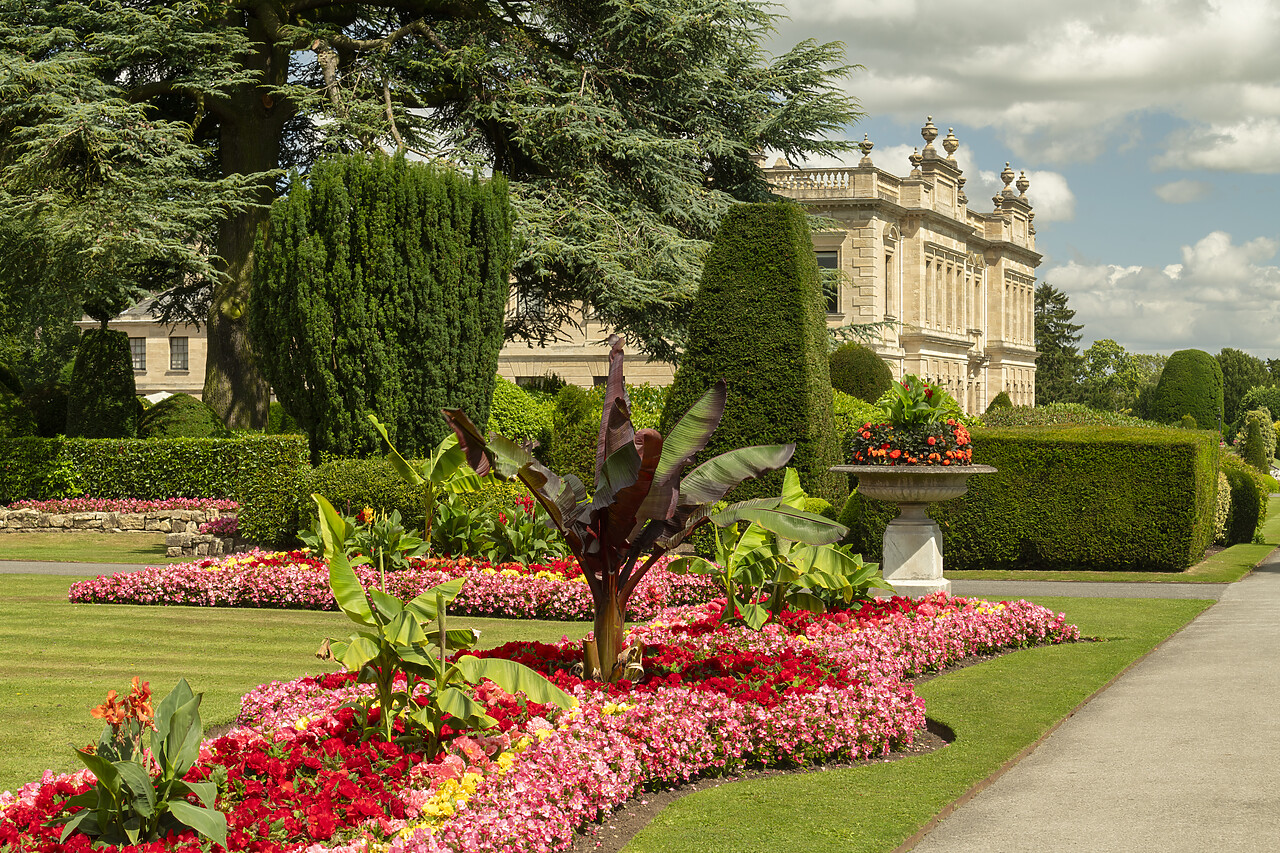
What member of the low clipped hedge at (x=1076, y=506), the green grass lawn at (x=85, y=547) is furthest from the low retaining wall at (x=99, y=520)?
the low clipped hedge at (x=1076, y=506)

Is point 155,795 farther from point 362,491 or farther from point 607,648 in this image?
point 362,491

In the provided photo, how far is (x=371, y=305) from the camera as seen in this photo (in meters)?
16.0

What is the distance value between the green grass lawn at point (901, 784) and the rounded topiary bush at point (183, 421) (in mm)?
17050

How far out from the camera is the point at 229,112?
21969 millimetres

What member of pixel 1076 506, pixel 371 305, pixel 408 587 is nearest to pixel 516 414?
pixel 371 305

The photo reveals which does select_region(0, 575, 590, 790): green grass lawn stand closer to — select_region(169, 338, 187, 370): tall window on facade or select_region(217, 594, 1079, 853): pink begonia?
select_region(217, 594, 1079, 853): pink begonia

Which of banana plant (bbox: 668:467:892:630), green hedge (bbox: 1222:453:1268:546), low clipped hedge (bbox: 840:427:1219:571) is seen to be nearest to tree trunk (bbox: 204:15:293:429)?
low clipped hedge (bbox: 840:427:1219:571)

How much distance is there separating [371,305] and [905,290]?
41429mm

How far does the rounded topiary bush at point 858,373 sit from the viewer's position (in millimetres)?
32656

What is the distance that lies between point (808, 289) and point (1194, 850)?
9.88m

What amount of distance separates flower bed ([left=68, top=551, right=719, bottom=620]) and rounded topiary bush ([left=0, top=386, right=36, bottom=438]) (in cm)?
1102

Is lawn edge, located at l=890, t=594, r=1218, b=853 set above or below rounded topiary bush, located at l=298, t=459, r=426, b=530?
below

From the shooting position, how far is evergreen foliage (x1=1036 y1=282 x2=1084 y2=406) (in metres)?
87.7

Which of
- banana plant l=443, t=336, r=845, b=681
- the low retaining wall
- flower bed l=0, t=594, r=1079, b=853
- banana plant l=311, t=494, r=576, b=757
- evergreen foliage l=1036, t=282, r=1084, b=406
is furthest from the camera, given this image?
evergreen foliage l=1036, t=282, r=1084, b=406
